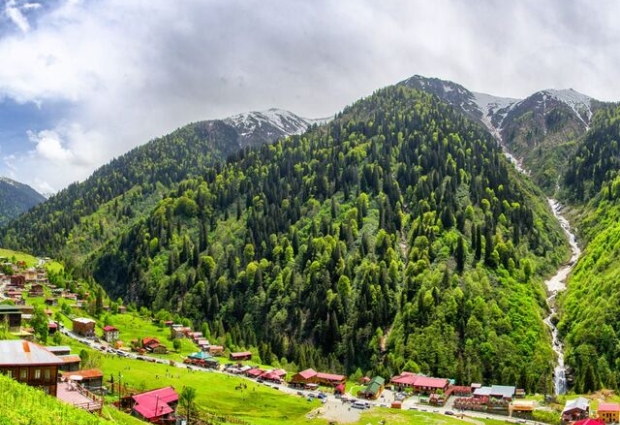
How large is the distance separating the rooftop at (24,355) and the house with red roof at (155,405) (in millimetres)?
26589

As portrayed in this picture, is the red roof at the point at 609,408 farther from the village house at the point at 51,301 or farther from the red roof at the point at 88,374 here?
the village house at the point at 51,301

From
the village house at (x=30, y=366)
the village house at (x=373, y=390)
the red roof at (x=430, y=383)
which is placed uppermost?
the village house at (x=30, y=366)

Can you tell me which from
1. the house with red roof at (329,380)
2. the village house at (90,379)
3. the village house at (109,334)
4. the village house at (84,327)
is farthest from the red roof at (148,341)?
the village house at (90,379)

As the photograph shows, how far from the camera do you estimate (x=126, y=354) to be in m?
161

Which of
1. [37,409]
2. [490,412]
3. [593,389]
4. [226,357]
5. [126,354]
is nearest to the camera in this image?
[37,409]

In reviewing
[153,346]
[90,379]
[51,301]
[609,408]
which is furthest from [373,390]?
[51,301]

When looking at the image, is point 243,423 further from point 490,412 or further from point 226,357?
point 226,357

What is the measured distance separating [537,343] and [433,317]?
107 feet

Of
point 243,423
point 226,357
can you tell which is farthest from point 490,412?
point 226,357

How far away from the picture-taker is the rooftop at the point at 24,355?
65562 millimetres

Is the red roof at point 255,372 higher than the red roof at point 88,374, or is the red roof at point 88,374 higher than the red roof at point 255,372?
the red roof at point 88,374

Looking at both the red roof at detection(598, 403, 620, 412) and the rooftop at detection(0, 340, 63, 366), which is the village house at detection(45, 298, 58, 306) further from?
the red roof at detection(598, 403, 620, 412)

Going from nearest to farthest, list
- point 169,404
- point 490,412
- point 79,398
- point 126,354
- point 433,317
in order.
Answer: point 79,398 → point 169,404 → point 490,412 → point 126,354 → point 433,317

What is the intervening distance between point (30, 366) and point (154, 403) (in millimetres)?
32322
